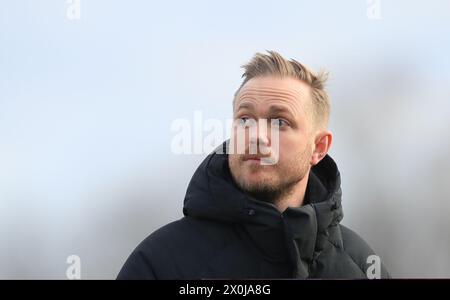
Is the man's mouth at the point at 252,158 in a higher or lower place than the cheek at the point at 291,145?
lower

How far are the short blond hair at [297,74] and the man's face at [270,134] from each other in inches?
0.8

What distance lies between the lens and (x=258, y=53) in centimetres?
210

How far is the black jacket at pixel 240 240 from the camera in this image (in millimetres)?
2020

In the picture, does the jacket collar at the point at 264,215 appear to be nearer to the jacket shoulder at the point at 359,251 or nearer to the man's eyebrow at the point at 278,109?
the jacket shoulder at the point at 359,251

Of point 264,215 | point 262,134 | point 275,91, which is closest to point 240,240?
point 264,215

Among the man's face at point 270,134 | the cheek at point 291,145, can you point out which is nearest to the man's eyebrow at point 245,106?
the man's face at point 270,134

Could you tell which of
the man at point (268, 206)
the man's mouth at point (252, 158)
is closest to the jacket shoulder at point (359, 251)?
the man at point (268, 206)

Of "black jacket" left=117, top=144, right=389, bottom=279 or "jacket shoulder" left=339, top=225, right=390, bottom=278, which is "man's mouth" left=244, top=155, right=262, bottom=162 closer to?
"black jacket" left=117, top=144, right=389, bottom=279

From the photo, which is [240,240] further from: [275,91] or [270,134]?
[275,91]

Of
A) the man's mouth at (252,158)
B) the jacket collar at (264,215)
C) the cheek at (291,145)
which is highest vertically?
the cheek at (291,145)

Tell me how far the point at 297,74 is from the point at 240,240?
0.57 meters

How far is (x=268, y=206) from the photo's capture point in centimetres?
203

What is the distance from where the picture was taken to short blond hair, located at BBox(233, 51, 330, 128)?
2084 mm

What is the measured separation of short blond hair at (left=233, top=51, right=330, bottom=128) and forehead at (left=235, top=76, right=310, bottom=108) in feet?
0.06
